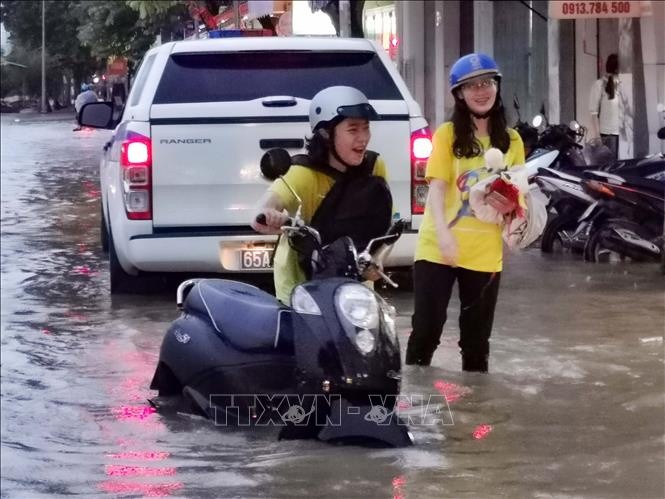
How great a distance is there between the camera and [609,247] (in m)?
13.0

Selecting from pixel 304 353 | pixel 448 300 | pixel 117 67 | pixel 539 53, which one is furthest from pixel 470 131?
pixel 117 67

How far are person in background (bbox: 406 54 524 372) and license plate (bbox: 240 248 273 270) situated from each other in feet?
8.56

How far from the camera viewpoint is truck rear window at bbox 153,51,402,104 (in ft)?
33.6

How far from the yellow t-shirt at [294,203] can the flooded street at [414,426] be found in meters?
0.67

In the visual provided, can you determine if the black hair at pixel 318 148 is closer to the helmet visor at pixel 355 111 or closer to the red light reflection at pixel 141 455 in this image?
the helmet visor at pixel 355 111

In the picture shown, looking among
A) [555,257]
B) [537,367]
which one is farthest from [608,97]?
[537,367]

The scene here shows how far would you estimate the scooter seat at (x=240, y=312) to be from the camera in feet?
21.1

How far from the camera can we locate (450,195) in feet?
24.4

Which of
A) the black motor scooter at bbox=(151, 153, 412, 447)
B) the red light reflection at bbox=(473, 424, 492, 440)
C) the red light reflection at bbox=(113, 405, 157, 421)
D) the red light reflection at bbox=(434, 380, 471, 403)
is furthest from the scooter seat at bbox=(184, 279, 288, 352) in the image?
the red light reflection at bbox=(434, 380, 471, 403)

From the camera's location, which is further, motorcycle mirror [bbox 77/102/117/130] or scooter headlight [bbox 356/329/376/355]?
motorcycle mirror [bbox 77/102/117/130]

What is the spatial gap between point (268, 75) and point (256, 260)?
1.28 meters

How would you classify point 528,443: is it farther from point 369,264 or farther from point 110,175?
point 110,175

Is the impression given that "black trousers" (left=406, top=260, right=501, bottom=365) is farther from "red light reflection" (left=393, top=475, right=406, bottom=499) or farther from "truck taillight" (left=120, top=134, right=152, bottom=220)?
"truck taillight" (left=120, top=134, right=152, bottom=220)

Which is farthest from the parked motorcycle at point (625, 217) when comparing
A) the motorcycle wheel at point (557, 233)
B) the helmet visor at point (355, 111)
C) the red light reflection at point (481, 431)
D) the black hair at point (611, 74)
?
the helmet visor at point (355, 111)
